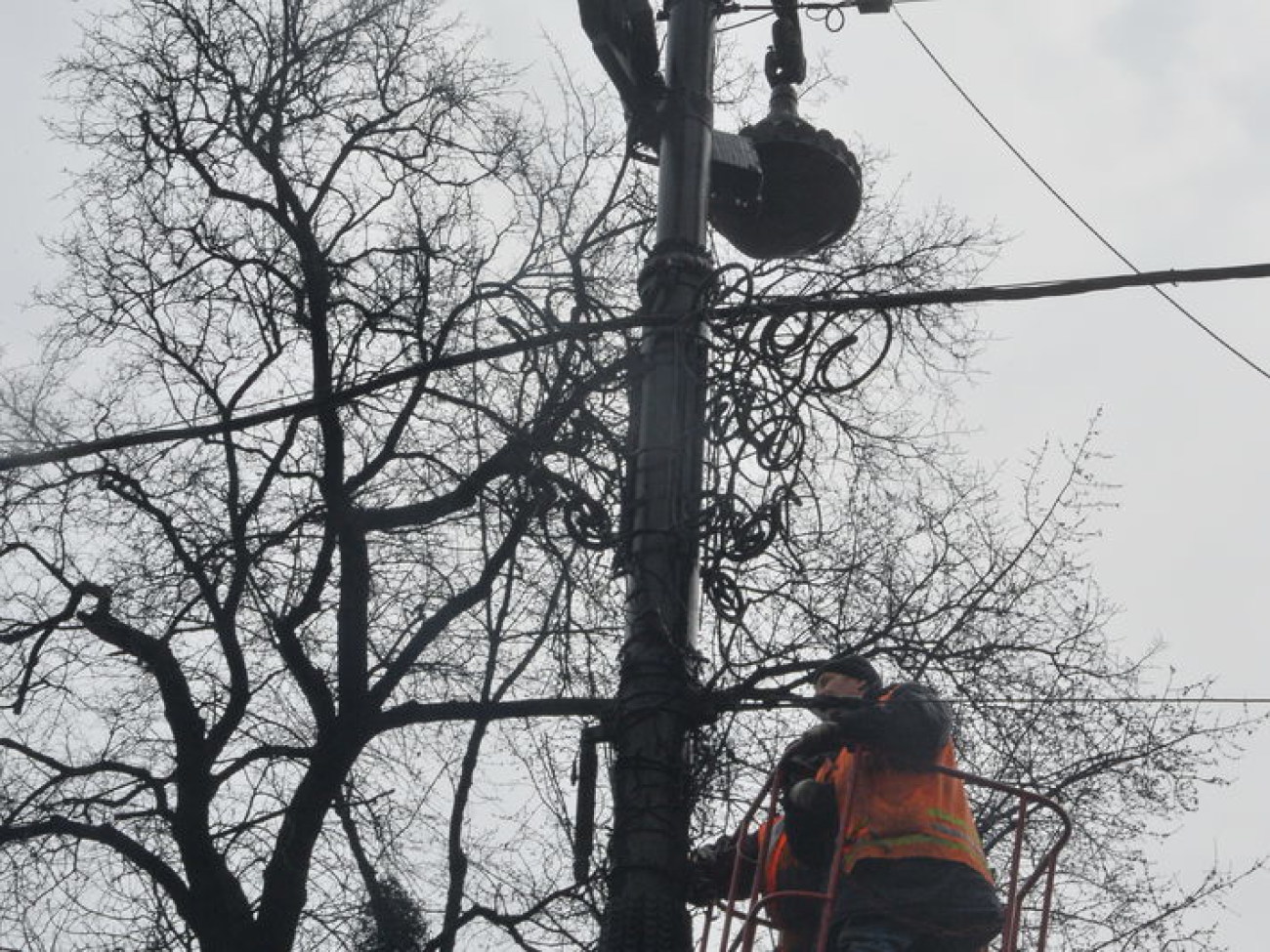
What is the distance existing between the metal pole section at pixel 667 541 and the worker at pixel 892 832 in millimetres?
396

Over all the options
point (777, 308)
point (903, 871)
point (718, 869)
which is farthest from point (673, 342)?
point (903, 871)

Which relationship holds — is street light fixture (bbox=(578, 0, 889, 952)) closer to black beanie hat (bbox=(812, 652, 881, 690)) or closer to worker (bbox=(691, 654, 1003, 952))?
worker (bbox=(691, 654, 1003, 952))

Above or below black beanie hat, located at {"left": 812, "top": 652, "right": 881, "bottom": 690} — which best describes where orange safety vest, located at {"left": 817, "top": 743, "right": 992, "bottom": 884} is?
below

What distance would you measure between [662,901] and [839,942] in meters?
0.62

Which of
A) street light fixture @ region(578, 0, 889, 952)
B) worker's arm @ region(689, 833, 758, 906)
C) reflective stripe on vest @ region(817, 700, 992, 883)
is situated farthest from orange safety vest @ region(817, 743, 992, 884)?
street light fixture @ region(578, 0, 889, 952)

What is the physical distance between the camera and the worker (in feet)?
16.8

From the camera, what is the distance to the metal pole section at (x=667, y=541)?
4859mm

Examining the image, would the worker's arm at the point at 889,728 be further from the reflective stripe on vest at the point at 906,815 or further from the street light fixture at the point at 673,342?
the street light fixture at the point at 673,342

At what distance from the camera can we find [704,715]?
16.9 feet

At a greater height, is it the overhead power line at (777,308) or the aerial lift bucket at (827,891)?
the overhead power line at (777,308)

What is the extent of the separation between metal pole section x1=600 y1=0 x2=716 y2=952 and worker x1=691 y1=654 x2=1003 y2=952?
40cm

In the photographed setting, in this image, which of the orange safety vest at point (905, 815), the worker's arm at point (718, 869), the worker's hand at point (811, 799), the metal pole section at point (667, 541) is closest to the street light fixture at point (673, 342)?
the metal pole section at point (667, 541)

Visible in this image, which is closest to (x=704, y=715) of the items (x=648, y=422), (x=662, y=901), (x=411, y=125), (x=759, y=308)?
(x=662, y=901)

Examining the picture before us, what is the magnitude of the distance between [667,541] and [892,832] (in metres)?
1.12
